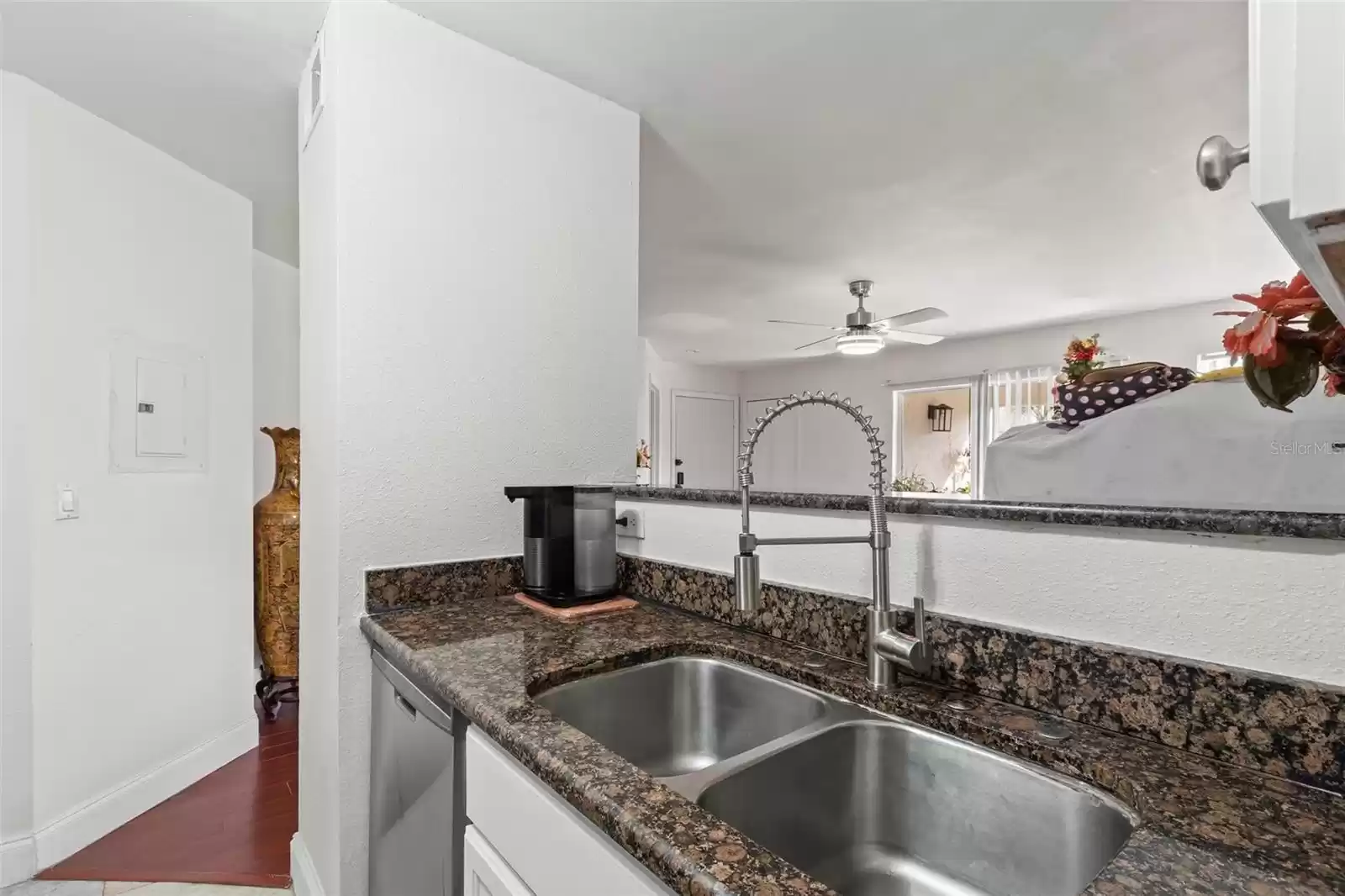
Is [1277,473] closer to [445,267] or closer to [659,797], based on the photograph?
[659,797]

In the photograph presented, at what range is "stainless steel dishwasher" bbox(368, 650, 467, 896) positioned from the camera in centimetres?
105

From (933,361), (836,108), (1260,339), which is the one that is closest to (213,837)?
(1260,339)

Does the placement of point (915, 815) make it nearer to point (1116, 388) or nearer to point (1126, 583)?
point (1126, 583)

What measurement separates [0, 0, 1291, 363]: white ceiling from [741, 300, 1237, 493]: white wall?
1.07m

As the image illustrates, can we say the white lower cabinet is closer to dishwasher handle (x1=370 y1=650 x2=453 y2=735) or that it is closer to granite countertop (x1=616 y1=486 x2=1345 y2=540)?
dishwasher handle (x1=370 y1=650 x2=453 y2=735)

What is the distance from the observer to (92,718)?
2.21 meters

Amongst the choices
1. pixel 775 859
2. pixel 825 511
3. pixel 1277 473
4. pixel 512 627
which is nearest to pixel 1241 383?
pixel 1277 473

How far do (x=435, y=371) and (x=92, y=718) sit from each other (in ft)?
6.00

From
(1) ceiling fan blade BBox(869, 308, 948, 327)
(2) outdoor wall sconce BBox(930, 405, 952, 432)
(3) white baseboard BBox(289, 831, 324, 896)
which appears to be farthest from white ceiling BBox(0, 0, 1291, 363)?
(2) outdoor wall sconce BBox(930, 405, 952, 432)

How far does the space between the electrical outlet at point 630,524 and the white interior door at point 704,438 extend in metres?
5.71

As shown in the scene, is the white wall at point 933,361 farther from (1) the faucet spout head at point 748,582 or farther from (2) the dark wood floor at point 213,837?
(2) the dark wood floor at point 213,837

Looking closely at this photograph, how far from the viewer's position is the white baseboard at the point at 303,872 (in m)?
1.72

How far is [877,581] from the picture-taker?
1.02 meters

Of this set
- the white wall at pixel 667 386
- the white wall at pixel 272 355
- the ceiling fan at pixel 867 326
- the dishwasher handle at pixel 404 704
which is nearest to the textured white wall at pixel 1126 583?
the dishwasher handle at pixel 404 704
